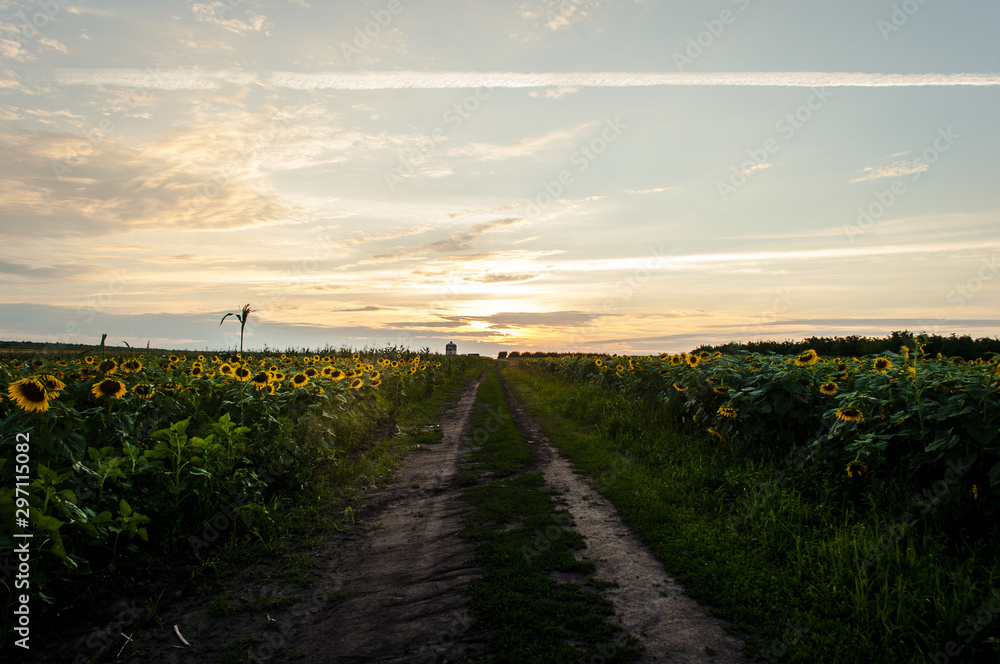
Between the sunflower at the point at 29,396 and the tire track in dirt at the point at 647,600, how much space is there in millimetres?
4652

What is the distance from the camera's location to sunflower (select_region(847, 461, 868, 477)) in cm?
565

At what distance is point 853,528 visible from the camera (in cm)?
497

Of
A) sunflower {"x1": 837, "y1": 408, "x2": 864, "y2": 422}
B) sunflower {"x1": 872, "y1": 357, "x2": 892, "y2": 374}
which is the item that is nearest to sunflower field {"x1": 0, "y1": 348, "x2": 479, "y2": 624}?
sunflower {"x1": 837, "y1": 408, "x2": 864, "y2": 422}

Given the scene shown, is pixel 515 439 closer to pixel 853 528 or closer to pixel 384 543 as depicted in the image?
pixel 384 543

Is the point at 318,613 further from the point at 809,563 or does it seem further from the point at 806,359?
the point at 806,359

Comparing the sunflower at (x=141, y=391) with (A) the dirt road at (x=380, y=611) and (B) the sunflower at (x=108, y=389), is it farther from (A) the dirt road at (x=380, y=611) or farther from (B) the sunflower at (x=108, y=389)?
(A) the dirt road at (x=380, y=611)

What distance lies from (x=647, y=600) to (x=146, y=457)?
4810mm

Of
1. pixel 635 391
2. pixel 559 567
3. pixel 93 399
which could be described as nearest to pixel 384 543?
pixel 559 567

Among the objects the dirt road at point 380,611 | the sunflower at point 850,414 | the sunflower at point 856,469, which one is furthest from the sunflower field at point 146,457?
the sunflower at point 850,414

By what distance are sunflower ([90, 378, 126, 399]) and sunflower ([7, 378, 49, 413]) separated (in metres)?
0.85

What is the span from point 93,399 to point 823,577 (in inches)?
280

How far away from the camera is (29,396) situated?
4.12 metres

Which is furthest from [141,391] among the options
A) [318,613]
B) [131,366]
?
[318,613]

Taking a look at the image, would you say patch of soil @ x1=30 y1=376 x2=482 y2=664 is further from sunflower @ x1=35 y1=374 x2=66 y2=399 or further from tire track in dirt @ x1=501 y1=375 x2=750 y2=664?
sunflower @ x1=35 y1=374 x2=66 y2=399
